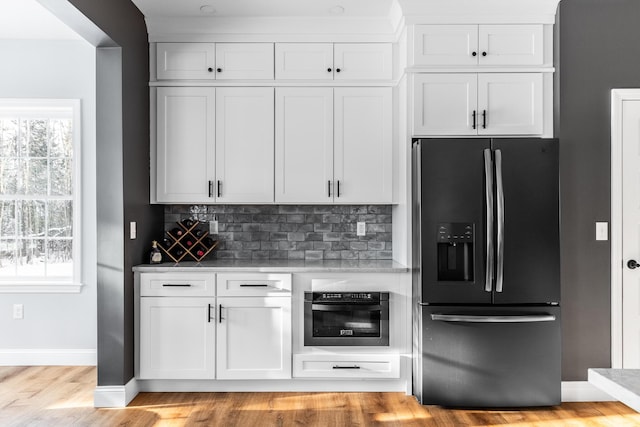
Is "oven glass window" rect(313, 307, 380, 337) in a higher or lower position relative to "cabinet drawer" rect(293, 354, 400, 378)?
higher

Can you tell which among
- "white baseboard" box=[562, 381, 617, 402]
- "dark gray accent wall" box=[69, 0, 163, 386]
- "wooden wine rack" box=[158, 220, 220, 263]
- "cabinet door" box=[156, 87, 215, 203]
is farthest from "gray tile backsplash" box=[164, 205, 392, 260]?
"white baseboard" box=[562, 381, 617, 402]

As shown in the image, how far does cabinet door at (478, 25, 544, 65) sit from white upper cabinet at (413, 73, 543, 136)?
0.31ft

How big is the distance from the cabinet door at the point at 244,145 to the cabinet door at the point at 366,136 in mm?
511

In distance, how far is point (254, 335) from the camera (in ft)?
11.3

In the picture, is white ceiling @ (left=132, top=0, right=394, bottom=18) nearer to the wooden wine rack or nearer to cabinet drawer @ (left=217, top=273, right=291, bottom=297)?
the wooden wine rack

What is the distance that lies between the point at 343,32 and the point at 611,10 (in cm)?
177

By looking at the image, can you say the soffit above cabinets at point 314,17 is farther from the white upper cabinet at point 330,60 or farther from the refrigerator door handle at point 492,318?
the refrigerator door handle at point 492,318

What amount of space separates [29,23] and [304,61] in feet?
6.74

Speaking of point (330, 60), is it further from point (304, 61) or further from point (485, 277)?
point (485, 277)

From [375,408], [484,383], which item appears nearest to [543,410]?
[484,383]

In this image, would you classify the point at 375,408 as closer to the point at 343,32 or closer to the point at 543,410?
the point at 543,410

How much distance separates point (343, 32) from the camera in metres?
3.69

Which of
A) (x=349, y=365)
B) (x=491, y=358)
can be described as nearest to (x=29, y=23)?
(x=349, y=365)

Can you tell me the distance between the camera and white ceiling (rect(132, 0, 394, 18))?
135 inches
